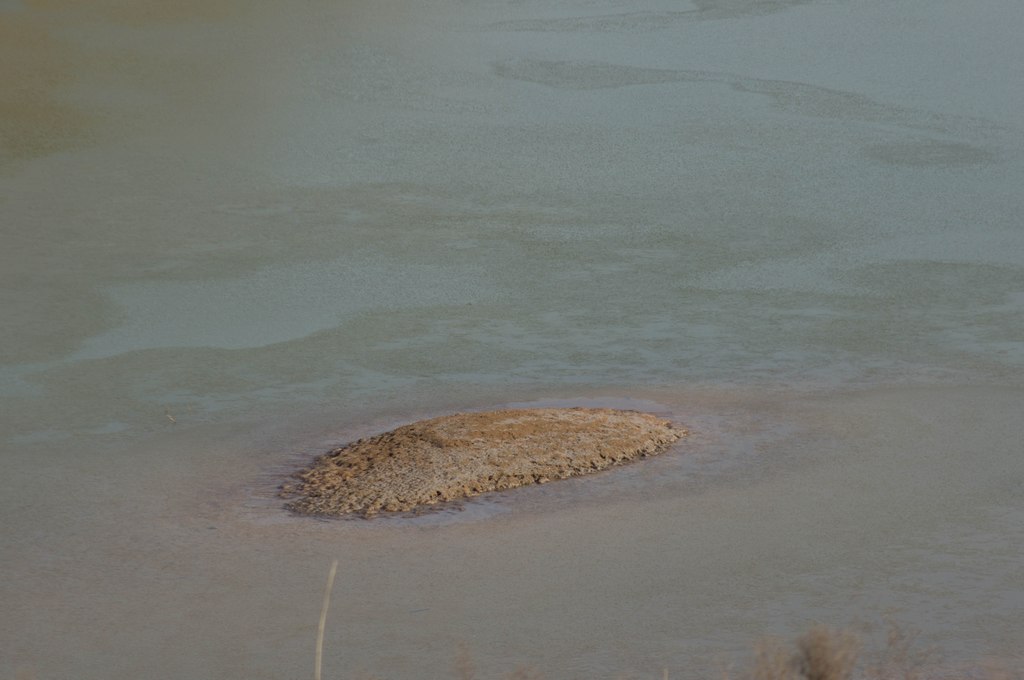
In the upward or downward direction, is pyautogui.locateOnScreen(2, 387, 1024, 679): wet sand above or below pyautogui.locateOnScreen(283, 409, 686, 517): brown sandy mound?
below

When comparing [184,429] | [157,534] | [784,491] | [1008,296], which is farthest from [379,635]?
[1008,296]

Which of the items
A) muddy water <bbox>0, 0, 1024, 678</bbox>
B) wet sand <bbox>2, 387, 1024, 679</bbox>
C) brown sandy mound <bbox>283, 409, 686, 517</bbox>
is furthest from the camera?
brown sandy mound <bbox>283, 409, 686, 517</bbox>

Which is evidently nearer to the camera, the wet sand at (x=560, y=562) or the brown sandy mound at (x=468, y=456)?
the wet sand at (x=560, y=562)

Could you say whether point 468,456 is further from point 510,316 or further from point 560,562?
point 510,316

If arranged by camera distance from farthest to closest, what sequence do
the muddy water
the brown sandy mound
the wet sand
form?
the brown sandy mound, the muddy water, the wet sand

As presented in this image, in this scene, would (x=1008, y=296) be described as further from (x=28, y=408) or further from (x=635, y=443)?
(x=28, y=408)
